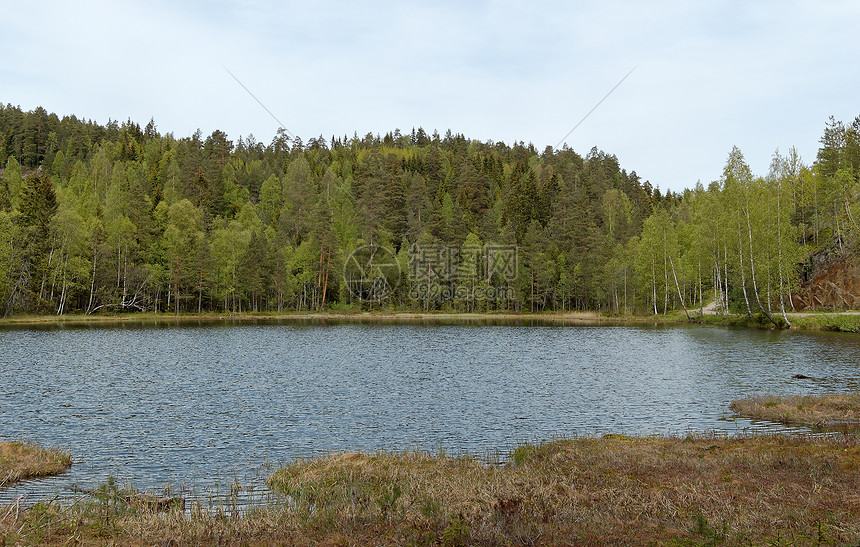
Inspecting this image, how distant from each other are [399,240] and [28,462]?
124 m

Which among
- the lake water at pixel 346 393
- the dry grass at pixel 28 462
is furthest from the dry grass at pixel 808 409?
the dry grass at pixel 28 462

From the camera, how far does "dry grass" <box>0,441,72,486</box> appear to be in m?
17.7

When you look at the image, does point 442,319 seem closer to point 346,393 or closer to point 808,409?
point 346,393

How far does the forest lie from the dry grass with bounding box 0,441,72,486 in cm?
7276

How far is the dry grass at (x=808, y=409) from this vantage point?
24.7m

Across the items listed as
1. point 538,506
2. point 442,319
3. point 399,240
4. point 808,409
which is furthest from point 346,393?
point 399,240

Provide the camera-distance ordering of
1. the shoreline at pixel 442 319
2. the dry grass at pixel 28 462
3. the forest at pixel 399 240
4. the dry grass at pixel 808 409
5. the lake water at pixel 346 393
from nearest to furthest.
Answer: the dry grass at pixel 28 462 → the lake water at pixel 346 393 → the dry grass at pixel 808 409 → the shoreline at pixel 442 319 → the forest at pixel 399 240

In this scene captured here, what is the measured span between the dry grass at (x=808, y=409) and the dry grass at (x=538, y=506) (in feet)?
21.1

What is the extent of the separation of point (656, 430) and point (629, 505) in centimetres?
1294

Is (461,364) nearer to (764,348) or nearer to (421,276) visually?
(764,348)

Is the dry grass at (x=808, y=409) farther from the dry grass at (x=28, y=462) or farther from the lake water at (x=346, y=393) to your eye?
the dry grass at (x=28, y=462)
